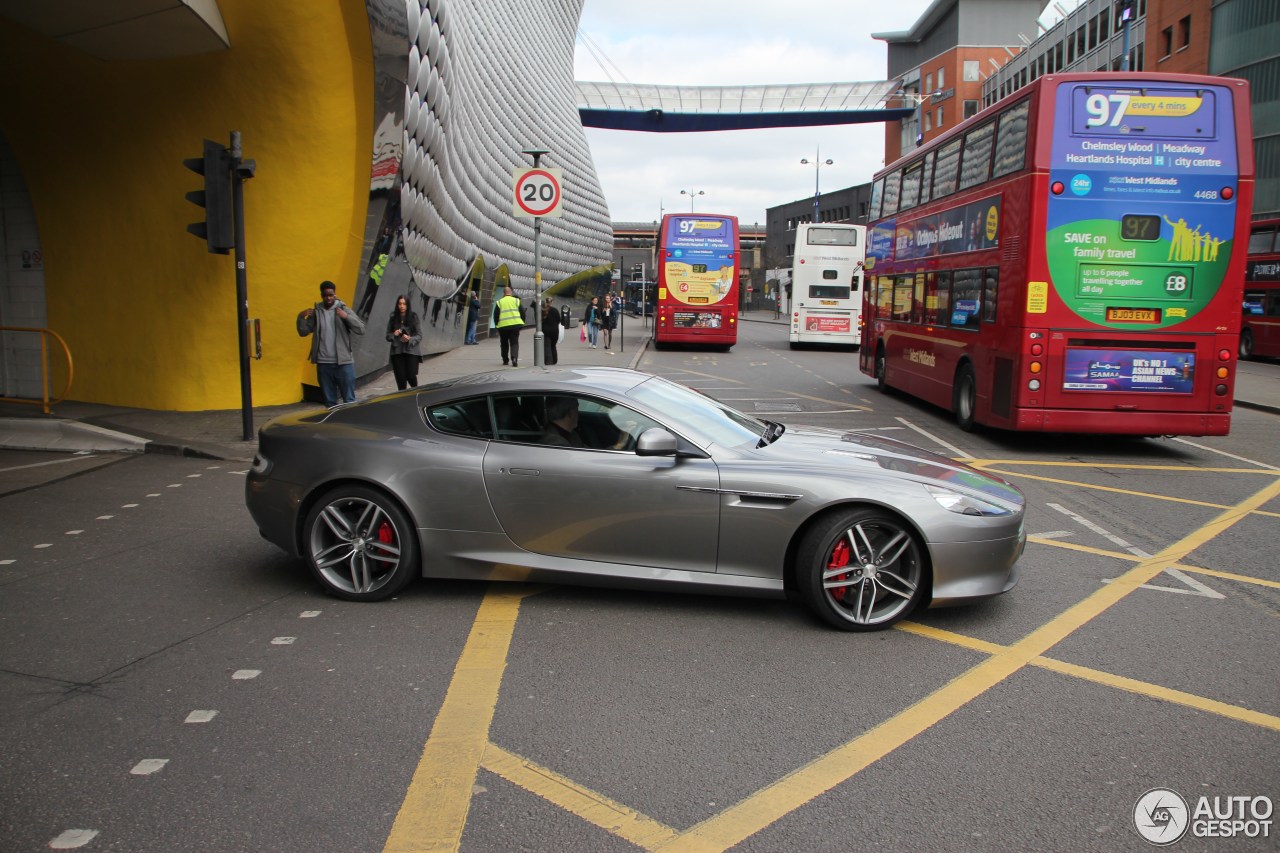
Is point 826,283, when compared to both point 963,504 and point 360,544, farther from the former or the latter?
point 360,544

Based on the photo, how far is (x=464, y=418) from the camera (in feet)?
17.1

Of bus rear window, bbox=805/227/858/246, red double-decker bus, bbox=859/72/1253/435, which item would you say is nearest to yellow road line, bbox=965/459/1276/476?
red double-decker bus, bbox=859/72/1253/435

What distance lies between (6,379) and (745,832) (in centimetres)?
1412

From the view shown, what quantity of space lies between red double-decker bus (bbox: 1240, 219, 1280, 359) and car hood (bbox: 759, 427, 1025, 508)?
25525 millimetres

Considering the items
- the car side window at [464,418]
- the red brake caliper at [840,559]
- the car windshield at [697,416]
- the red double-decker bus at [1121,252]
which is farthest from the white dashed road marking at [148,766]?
the red double-decker bus at [1121,252]

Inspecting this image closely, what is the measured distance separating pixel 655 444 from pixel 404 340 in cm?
846

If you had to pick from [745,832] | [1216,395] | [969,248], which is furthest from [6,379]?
[1216,395]

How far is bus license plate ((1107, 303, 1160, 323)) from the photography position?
999 centimetres

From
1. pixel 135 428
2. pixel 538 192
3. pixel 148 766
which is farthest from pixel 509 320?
pixel 148 766

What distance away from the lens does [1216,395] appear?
396 inches

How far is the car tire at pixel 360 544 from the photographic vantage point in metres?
5.09

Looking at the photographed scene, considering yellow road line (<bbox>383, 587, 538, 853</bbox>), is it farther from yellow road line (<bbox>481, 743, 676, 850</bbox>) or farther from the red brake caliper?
the red brake caliper

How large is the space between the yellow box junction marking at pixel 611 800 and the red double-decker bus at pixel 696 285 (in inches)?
949

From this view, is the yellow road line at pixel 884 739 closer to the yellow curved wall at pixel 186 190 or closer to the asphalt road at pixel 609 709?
the asphalt road at pixel 609 709
